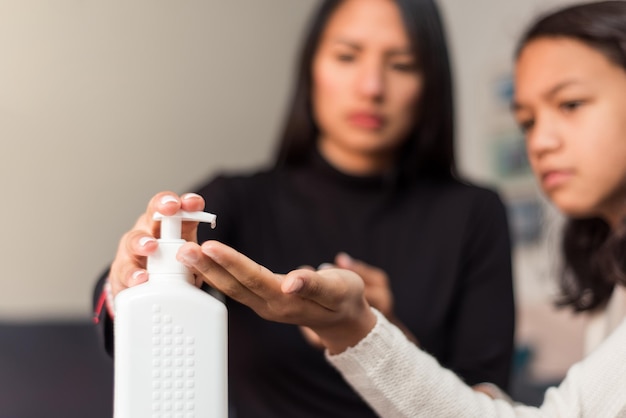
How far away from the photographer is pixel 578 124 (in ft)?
2.51

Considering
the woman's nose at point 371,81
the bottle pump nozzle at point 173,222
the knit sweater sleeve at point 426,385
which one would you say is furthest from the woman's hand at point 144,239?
the woman's nose at point 371,81

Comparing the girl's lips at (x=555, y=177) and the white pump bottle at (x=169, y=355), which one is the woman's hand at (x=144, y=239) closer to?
the white pump bottle at (x=169, y=355)

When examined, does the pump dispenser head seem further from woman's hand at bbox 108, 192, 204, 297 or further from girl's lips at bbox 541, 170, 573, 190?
girl's lips at bbox 541, 170, 573, 190

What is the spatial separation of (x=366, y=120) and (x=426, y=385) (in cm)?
46

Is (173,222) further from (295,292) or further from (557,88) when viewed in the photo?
(557,88)

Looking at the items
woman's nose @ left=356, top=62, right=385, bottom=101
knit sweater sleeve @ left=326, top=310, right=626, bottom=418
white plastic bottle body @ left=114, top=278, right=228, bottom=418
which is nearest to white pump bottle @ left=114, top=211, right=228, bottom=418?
white plastic bottle body @ left=114, top=278, right=228, bottom=418

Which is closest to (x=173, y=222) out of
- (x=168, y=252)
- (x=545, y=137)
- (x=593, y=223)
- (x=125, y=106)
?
(x=168, y=252)

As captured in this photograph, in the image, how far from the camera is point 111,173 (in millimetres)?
1580

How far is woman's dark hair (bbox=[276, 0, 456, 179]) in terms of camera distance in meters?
0.93

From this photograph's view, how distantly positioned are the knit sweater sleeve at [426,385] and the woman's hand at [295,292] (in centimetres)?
1

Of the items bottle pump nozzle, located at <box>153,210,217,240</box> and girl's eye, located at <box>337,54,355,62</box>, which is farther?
girl's eye, located at <box>337,54,355,62</box>

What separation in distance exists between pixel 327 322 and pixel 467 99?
60.7 inches

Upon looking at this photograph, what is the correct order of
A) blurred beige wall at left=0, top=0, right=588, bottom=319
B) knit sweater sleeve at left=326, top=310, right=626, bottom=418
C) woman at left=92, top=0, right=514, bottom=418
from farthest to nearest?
1. blurred beige wall at left=0, top=0, right=588, bottom=319
2. woman at left=92, top=0, right=514, bottom=418
3. knit sweater sleeve at left=326, top=310, right=626, bottom=418

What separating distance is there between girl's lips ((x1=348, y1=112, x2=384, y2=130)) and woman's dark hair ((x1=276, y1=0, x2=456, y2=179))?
78 mm
